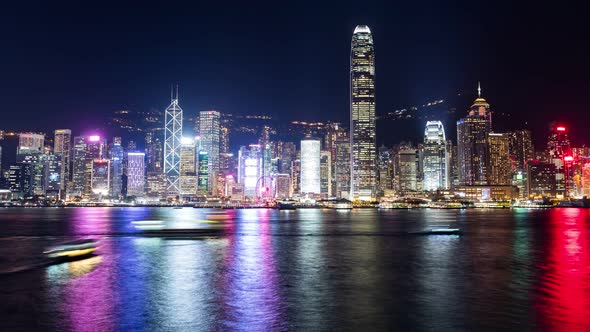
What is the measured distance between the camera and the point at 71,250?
33.6 m

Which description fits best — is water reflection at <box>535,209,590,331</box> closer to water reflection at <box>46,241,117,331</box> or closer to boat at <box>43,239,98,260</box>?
water reflection at <box>46,241,117,331</box>

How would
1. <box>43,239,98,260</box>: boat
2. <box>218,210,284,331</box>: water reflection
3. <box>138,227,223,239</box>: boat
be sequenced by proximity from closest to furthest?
<box>218,210,284,331</box>: water reflection
<box>43,239,98,260</box>: boat
<box>138,227,223,239</box>: boat

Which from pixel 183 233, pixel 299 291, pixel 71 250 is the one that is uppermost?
pixel 71 250

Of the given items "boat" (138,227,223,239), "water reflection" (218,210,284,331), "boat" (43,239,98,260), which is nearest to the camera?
"water reflection" (218,210,284,331)

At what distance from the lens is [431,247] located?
43.6 m

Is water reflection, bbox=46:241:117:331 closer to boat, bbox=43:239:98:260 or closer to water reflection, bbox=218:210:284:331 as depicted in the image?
boat, bbox=43:239:98:260

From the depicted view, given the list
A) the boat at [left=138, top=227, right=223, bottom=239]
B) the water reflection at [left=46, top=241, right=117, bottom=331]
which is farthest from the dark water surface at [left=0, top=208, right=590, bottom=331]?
the boat at [left=138, top=227, right=223, bottom=239]

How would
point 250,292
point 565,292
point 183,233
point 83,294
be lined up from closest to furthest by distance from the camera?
point 83,294 < point 565,292 < point 250,292 < point 183,233

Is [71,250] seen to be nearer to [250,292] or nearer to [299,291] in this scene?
[250,292]

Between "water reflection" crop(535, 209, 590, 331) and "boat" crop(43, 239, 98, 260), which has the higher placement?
"boat" crop(43, 239, 98, 260)

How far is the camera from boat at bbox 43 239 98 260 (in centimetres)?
3284

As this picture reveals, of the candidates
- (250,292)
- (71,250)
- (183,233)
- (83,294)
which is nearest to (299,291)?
(250,292)

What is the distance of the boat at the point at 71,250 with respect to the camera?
108 feet

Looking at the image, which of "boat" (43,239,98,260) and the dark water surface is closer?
the dark water surface
